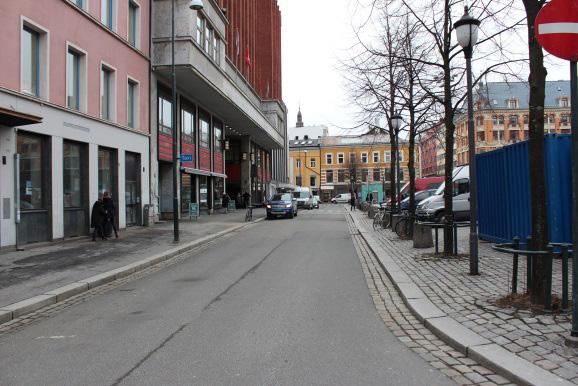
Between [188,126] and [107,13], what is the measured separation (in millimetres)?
10905

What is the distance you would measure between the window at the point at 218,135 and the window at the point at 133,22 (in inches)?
558

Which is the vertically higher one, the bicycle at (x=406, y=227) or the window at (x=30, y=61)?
the window at (x=30, y=61)

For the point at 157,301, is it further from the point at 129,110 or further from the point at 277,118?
the point at 277,118

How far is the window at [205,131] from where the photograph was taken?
109ft

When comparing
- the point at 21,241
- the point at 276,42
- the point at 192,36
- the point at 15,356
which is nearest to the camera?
the point at 15,356

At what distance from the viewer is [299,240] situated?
18516 mm

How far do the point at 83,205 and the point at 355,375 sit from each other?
15.3 metres

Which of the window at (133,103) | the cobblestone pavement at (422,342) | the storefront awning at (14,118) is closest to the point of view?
the cobblestone pavement at (422,342)

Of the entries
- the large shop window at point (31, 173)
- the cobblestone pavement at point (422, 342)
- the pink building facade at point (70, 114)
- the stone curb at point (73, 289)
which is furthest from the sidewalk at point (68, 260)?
the cobblestone pavement at point (422, 342)

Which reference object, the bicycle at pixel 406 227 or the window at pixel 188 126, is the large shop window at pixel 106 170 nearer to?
the window at pixel 188 126

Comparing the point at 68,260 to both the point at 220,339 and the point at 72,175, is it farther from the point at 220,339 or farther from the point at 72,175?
the point at 220,339

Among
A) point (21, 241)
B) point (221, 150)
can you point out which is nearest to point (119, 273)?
point (21, 241)

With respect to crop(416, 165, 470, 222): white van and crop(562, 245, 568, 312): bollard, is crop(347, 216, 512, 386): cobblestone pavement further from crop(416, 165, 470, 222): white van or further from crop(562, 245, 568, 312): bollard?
crop(416, 165, 470, 222): white van

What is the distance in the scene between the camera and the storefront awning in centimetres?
1188
